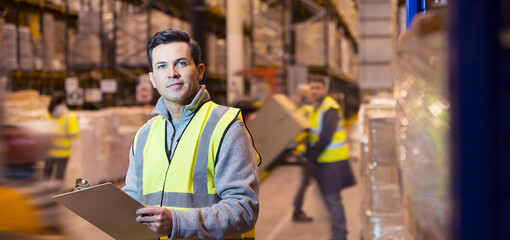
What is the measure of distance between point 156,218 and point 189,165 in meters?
0.17

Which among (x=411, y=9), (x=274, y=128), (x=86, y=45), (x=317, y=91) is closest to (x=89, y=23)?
(x=86, y=45)

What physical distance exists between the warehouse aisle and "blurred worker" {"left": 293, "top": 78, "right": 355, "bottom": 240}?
36 centimetres

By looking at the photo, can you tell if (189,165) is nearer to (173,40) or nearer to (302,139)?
(173,40)

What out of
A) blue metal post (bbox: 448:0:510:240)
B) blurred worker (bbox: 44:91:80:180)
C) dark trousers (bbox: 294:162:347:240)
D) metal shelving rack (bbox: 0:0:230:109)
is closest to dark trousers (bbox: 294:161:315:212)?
dark trousers (bbox: 294:162:347:240)

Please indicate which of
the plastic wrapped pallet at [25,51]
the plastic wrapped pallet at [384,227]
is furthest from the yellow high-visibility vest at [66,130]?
the plastic wrapped pallet at [384,227]

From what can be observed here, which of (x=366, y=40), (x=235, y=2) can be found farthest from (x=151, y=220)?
(x=366, y=40)

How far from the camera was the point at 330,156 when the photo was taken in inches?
239

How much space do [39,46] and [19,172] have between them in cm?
847

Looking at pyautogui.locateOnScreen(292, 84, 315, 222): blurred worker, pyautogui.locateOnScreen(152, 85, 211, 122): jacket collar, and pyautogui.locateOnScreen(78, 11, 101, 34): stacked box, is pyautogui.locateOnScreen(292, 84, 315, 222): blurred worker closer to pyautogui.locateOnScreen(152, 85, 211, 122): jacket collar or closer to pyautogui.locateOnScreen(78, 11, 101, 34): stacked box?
pyautogui.locateOnScreen(152, 85, 211, 122): jacket collar

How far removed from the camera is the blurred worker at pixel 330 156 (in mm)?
5930

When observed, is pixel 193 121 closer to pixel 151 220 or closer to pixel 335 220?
pixel 151 220

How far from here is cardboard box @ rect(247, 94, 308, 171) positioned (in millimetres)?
4648

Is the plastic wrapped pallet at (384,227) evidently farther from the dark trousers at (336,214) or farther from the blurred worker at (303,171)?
the blurred worker at (303,171)

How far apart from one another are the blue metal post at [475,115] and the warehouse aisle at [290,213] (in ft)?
18.5
